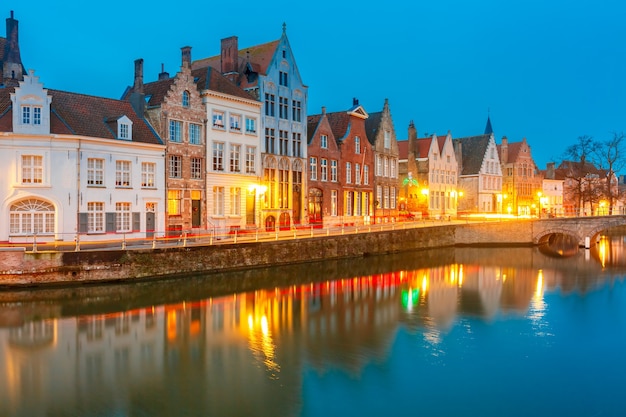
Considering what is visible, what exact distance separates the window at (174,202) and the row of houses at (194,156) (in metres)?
0.08

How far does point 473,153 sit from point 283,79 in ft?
107

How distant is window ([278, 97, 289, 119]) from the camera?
4275cm

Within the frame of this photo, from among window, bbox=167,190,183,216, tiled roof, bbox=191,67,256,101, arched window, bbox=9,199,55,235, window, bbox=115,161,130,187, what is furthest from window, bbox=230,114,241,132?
arched window, bbox=9,199,55,235

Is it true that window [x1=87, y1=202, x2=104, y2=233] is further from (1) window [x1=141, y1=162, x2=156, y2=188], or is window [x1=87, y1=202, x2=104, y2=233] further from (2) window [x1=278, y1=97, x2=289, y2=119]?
(2) window [x1=278, y1=97, x2=289, y2=119]

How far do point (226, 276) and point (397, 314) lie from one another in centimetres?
1039

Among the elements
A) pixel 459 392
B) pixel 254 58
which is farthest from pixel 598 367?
pixel 254 58

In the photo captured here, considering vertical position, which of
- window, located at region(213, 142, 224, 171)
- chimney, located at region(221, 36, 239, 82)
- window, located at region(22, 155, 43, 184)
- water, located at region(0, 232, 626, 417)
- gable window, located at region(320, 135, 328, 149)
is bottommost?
water, located at region(0, 232, 626, 417)

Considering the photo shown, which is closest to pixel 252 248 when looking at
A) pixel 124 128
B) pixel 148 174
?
pixel 148 174

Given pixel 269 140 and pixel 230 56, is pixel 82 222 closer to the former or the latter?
pixel 269 140

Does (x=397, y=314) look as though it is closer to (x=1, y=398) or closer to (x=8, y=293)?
(x=1, y=398)

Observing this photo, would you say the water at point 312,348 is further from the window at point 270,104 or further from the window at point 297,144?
the window at point 297,144

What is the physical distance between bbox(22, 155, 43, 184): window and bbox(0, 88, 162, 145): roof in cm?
153

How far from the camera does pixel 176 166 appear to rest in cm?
3491

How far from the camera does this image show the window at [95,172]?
99.0 ft
